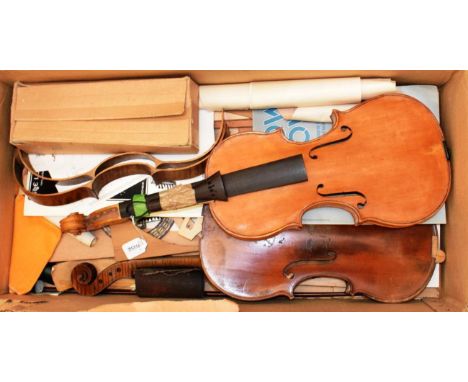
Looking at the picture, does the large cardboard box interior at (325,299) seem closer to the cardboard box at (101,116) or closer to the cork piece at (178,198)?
the cardboard box at (101,116)

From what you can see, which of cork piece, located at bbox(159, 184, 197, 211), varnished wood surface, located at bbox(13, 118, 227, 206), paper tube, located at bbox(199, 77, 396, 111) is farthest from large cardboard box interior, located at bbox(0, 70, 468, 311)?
cork piece, located at bbox(159, 184, 197, 211)

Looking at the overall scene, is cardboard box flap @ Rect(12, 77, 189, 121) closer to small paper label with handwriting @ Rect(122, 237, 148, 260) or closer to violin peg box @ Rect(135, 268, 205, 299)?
small paper label with handwriting @ Rect(122, 237, 148, 260)

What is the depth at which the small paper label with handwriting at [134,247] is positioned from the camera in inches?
93.3

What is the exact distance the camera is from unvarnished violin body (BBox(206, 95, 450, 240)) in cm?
193

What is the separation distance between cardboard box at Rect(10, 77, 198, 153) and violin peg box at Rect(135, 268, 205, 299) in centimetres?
67

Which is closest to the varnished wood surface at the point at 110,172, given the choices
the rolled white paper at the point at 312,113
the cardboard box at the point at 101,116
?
the cardboard box at the point at 101,116

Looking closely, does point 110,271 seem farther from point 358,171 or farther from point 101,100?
point 358,171

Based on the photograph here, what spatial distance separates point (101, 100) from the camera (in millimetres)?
2164

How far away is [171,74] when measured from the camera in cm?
217

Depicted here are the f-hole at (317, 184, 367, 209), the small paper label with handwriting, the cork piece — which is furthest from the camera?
the small paper label with handwriting

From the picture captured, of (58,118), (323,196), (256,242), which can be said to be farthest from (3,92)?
(323,196)

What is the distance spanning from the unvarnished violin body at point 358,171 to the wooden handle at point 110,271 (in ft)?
1.43

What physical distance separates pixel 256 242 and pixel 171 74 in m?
0.99

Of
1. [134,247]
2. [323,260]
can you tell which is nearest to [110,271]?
[134,247]
